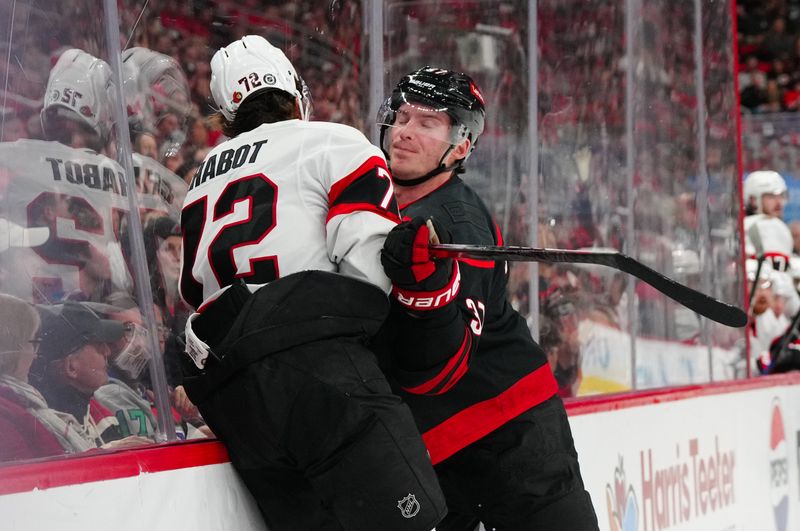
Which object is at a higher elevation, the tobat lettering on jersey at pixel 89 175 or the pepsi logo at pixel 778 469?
the tobat lettering on jersey at pixel 89 175

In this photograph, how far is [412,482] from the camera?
4.92 ft

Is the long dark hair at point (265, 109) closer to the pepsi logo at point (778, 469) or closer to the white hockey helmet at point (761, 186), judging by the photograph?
the pepsi logo at point (778, 469)

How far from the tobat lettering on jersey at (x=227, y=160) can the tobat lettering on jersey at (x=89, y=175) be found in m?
0.18

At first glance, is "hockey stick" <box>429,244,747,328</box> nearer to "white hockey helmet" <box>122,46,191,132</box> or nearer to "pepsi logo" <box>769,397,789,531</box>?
"white hockey helmet" <box>122,46,191,132</box>

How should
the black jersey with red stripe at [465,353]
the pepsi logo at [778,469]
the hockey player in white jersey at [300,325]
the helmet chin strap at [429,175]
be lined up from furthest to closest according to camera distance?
the pepsi logo at [778,469], the helmet chin strap at [429,175], the black jersey with red stripe at [465,353], the hockey player in white jersey at [300,325]

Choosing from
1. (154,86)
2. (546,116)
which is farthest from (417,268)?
(546,116)

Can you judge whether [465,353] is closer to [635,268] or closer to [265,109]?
[635,268]

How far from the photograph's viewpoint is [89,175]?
5.77 ft

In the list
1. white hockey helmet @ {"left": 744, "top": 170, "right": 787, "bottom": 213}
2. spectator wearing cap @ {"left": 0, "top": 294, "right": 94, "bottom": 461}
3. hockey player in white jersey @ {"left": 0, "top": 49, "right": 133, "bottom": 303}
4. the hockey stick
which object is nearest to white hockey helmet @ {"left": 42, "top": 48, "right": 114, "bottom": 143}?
hockey player in white jersey @ {"left": 0, "top": 49, "right": 133, "bottom": 303}

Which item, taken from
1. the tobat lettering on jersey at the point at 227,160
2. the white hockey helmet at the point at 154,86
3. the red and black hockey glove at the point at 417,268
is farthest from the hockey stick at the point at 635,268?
the white hockey helmet at the point at 154,86

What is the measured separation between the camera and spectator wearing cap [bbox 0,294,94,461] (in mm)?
1493

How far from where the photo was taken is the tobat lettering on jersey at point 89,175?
5.58ft

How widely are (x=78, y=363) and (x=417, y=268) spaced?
1.79 ft

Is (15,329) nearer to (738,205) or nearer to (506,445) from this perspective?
(506,445)
